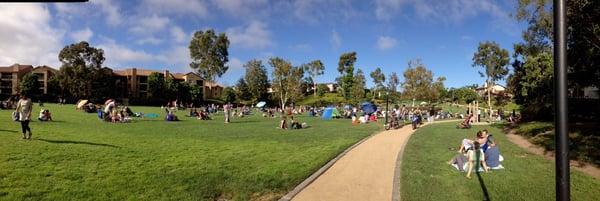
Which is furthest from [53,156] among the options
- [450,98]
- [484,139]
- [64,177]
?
[450,98]

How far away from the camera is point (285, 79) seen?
76375 millimetres

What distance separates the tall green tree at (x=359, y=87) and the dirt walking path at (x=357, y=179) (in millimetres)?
61943

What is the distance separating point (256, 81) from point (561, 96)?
86.4m

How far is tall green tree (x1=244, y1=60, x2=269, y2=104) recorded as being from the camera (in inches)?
3489

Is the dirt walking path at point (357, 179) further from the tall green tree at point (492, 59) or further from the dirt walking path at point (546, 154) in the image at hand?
the tall green tree at point (492, 59)

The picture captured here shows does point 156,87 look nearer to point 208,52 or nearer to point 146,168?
point 208,52

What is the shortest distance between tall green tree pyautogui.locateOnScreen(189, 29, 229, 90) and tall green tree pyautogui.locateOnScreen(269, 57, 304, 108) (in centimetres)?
1058

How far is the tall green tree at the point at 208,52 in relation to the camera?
78250 millimetres

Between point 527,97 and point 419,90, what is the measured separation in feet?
77.0

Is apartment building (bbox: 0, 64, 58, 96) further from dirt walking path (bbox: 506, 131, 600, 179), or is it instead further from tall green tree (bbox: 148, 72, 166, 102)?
dirt walking path (bbox: 506, 131, 600, 179)

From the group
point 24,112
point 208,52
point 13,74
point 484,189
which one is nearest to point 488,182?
Result: point 484,189

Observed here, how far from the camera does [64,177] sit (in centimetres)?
970

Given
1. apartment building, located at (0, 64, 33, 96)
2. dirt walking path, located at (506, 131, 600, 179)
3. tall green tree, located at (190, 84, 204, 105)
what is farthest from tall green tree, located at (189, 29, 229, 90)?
dirt walking path, located at (506, 131, 600, 179)

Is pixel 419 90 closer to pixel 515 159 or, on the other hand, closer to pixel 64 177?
pixel 515 159
